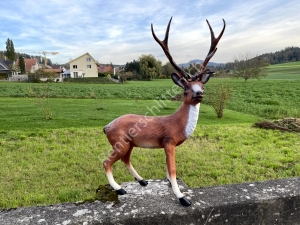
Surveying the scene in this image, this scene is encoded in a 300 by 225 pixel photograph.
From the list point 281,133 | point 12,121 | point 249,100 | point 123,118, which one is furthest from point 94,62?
point 123,118

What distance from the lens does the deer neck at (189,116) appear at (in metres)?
2.61

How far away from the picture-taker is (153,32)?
2430 millimetres

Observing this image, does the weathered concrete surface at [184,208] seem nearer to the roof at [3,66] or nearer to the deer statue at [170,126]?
the deer statue at [170,126]

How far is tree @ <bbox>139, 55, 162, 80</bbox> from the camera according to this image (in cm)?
4472

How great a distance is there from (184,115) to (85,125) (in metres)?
6.62

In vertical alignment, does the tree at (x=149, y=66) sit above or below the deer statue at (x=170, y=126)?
above

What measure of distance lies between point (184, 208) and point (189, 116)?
0.97 metres

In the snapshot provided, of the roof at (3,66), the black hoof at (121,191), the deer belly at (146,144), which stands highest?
the roof at (3,66)

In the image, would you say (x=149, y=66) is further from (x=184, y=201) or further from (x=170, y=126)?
(x=184, y=201)

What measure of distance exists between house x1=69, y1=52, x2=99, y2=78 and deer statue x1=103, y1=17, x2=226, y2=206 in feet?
156

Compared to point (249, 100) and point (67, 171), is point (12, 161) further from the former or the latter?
point (249, 100)

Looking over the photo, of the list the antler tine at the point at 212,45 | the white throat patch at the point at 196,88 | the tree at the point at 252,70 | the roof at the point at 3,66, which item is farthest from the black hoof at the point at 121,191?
the roof at the point at 3,66

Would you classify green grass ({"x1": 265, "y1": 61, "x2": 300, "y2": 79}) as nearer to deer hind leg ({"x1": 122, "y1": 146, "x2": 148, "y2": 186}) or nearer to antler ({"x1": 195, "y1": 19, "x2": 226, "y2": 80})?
antler ({"x1": 195, "y1": 19, "x2": 226, "y2": 80})

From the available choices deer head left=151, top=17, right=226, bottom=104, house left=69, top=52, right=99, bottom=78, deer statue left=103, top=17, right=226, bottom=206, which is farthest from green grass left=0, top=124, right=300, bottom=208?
house left=69, top=52, right=99, bottom=78
